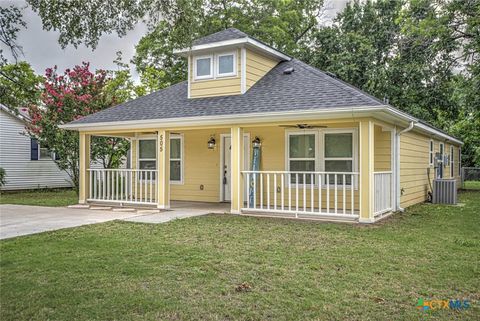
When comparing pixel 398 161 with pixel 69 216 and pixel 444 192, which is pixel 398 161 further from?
pixel 69 216

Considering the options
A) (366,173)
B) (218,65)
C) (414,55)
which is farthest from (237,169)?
(414,55)

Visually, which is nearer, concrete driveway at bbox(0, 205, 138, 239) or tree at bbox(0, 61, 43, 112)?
tree at bbox(0, 61, 43, 112)

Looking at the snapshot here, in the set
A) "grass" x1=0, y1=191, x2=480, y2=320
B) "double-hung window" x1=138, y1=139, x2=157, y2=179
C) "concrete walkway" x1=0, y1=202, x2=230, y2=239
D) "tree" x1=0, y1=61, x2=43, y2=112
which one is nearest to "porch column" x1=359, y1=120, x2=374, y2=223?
"grass" x1=0, y1=191, x2=480, y2=320

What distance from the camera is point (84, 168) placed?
12.1 meters

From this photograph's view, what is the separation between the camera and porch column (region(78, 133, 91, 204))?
39.7 feet

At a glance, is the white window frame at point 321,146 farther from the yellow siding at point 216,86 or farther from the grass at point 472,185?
the grass at point 472,185

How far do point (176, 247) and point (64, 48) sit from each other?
3348mm

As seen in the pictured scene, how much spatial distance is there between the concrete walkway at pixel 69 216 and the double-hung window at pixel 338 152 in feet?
9.67

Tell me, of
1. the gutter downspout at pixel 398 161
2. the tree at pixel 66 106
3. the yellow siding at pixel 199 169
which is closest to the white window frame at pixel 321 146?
the gutter downspout at pixel 398 161

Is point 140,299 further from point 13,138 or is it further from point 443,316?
point 13,138

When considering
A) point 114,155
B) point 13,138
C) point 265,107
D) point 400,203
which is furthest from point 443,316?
point 13,138

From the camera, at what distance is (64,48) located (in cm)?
596

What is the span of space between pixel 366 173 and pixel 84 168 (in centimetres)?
810

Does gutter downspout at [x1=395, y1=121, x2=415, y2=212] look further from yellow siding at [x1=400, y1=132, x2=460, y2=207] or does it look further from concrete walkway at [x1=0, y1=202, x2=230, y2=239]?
concrete walkway at [x1=0, y1=202, x2=230, y2=239]
